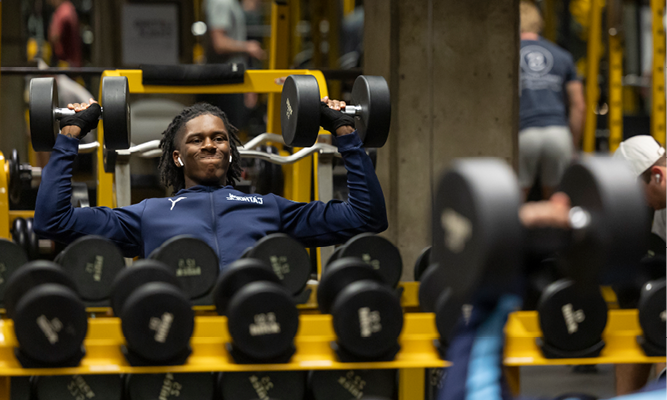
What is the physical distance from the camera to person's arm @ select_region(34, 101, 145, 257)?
6.56ft

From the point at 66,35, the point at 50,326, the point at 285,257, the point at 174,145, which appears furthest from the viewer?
the point at 66,35

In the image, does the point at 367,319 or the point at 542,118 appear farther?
the point at 542,118

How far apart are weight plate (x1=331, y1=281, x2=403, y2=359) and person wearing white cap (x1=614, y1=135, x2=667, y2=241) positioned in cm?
112

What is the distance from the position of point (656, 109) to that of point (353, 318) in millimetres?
2620

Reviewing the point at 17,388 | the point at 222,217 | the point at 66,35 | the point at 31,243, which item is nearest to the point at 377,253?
the point at 222,217

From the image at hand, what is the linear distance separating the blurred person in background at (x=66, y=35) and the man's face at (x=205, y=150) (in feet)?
14.1

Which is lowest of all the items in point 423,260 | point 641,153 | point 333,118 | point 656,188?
point 423,260

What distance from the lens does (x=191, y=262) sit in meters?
1.79

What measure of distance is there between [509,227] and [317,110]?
3.51 feet

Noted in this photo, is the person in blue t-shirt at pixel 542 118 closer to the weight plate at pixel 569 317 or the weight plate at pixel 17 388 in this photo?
the weight plate at pixel 569 317

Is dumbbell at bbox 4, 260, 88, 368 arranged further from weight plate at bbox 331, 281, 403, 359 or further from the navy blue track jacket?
the navy blue track jacket

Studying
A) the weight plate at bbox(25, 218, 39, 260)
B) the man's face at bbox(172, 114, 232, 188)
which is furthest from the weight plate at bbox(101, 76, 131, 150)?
the weight plate at bbox(25, 218, 39, 260)

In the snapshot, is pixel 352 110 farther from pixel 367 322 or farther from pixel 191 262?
pixel 367 322

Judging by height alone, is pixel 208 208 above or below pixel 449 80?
below
